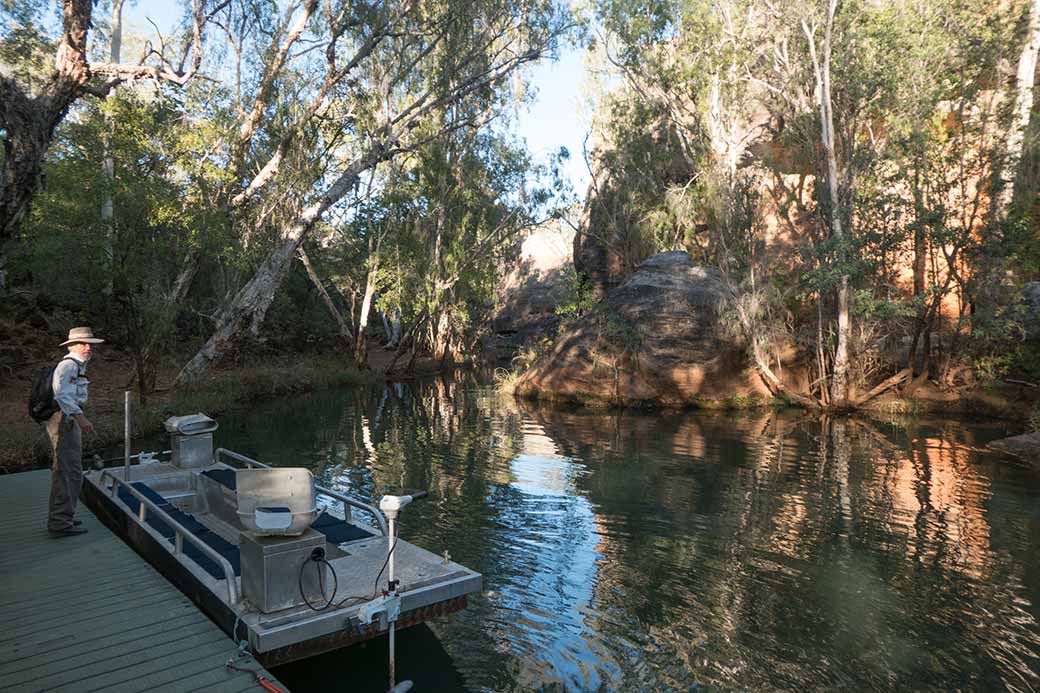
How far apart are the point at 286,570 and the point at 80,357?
433 centimetres

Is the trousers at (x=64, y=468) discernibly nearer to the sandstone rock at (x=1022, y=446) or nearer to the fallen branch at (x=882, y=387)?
the sandstone rock at (x=1022, y=446)

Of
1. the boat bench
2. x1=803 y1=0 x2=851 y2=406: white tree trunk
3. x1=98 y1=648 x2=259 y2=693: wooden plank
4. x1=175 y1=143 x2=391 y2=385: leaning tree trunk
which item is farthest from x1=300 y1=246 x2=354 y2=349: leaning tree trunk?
x1=98 y1=648 x2=259 y2=693: wooden plank

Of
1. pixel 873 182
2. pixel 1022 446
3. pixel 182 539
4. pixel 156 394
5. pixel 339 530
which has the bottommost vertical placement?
pixel 1022 446

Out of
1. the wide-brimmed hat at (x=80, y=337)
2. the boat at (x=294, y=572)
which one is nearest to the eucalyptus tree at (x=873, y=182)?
the boat at (x=294, y=572)

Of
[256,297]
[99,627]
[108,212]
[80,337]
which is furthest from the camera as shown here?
[256,297]

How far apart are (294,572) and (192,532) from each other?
8.98 feet

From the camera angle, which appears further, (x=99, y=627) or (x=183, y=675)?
(x=99, y=627)

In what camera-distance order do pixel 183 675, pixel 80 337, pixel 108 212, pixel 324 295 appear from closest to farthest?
pixel 183 675, pixel 80 337, pixel 108 212, pixel 324 295

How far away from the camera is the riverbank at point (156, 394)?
14.9m

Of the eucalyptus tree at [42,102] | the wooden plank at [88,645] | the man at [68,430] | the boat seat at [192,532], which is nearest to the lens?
the wooden plank at [88,645]

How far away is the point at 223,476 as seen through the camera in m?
9.17

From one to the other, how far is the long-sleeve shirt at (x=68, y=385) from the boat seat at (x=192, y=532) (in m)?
1.42

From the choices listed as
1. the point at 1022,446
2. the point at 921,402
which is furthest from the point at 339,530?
the point at 921,402

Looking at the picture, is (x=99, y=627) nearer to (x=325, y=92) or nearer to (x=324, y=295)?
(x=325, y=92)
